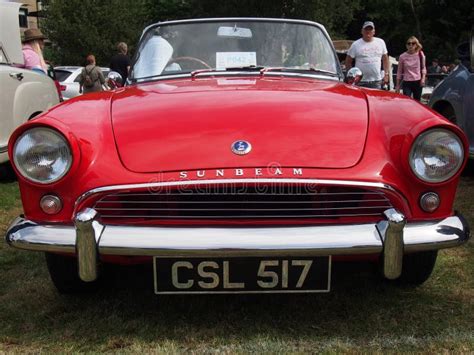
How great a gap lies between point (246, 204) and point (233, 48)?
158cm

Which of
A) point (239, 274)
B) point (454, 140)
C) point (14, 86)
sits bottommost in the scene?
point (239, 274)

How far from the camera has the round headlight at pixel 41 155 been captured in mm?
2219

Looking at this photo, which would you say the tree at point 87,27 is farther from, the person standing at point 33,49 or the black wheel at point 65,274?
the black wheel at point 65,274

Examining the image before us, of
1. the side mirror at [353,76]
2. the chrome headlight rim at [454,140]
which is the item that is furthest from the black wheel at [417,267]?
the side mirror at [353,76]

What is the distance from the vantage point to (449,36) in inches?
1372

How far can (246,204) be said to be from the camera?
7.14 ft

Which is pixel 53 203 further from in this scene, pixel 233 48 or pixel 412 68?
pixel 412 68

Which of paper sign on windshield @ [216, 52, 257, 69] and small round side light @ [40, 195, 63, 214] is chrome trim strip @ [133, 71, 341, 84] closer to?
paper sign on windshield @ [216, 52, 257, 69]

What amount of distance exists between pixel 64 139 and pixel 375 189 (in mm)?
1189

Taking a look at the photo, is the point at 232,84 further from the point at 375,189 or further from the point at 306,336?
the point at 306,336

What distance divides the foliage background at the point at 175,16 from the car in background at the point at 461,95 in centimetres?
2029


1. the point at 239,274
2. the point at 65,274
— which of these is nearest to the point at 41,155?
the point at 65,274

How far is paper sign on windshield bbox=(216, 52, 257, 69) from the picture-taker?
3391 millimetres

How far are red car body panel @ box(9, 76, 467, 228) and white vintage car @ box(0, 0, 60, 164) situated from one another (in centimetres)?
261
